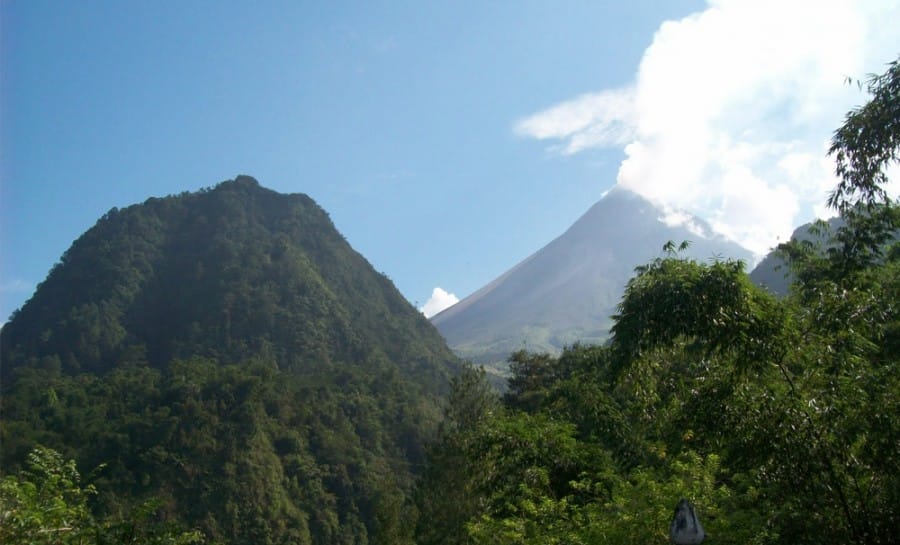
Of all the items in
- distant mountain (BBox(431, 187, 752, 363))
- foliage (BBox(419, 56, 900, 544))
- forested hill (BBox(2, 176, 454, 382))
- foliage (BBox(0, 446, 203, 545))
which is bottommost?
foliage (BBox(419, 56, 900, 544))

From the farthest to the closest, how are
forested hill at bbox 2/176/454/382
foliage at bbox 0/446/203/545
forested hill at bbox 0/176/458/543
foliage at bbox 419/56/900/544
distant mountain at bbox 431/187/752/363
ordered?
distant mountain at bbox 431/187/752/363 < forested hill at bbox 2/176/454/382 < forested hill at bbox 0/176/458/543 < foliage at bbox 0/446/203/545 < foliage at bbox 419/56/900/544

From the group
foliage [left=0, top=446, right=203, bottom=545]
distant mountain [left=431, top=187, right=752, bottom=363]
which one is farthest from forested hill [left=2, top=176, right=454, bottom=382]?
foliage [left=0, top=446, right=203, bottom=545]

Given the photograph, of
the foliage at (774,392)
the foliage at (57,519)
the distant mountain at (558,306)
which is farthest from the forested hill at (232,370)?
the distant mountain at (558,306)

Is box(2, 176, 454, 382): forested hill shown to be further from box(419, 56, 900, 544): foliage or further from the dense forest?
box(419, 56, 900, 544): foliage

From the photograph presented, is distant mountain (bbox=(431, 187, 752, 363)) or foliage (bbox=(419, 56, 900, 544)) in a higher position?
distant mountain (bbox=(431, 187, 752, 363))

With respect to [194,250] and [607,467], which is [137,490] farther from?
[194,250]

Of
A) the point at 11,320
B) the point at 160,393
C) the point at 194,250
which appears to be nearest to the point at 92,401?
the point at 160,393
